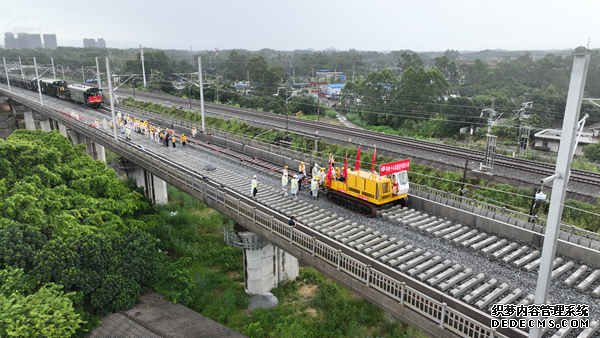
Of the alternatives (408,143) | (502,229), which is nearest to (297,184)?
(502,229)

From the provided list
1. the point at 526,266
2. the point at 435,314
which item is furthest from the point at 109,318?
the point at 526,266

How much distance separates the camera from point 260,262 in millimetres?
24359

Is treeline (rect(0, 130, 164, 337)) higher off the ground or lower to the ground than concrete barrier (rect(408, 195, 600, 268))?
lower

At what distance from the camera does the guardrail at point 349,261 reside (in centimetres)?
1105

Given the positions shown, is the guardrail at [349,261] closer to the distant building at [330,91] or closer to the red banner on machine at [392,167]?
the red banner on machine at [392,167]

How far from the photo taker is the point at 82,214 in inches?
912

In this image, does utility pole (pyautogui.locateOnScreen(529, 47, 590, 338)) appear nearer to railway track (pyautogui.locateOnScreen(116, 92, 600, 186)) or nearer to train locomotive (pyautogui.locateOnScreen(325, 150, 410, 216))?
train locomotive (pyautogui.locateOnScreen(325, 150, 410, 216))

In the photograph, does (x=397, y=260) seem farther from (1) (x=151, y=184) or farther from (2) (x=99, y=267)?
(1) (x=151, y=184)

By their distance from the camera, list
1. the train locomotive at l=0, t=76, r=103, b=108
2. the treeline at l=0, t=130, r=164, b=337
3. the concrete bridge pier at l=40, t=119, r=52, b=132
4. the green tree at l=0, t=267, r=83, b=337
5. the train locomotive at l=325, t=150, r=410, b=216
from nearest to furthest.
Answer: the green tree at l=0, t=267, r=83, b=337 < the treeline at l=0, t=130, r=164, b=337 < the train locomotive at l=325, t=150, r=410, b=216 < the train locomotive at l=0, t=76, r=103, b=108 < the concrete bridge pier at l=40, t=119, r=52, b=132

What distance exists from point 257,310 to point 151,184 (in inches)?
733

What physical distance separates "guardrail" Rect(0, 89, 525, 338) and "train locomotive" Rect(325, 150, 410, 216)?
3.45m

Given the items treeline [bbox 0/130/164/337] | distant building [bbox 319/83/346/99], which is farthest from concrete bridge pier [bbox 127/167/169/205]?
distant building [bbox 319/83/346/99]

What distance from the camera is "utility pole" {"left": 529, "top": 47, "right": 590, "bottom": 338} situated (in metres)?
7.55

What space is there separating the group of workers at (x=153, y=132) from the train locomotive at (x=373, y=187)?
1955 cm
